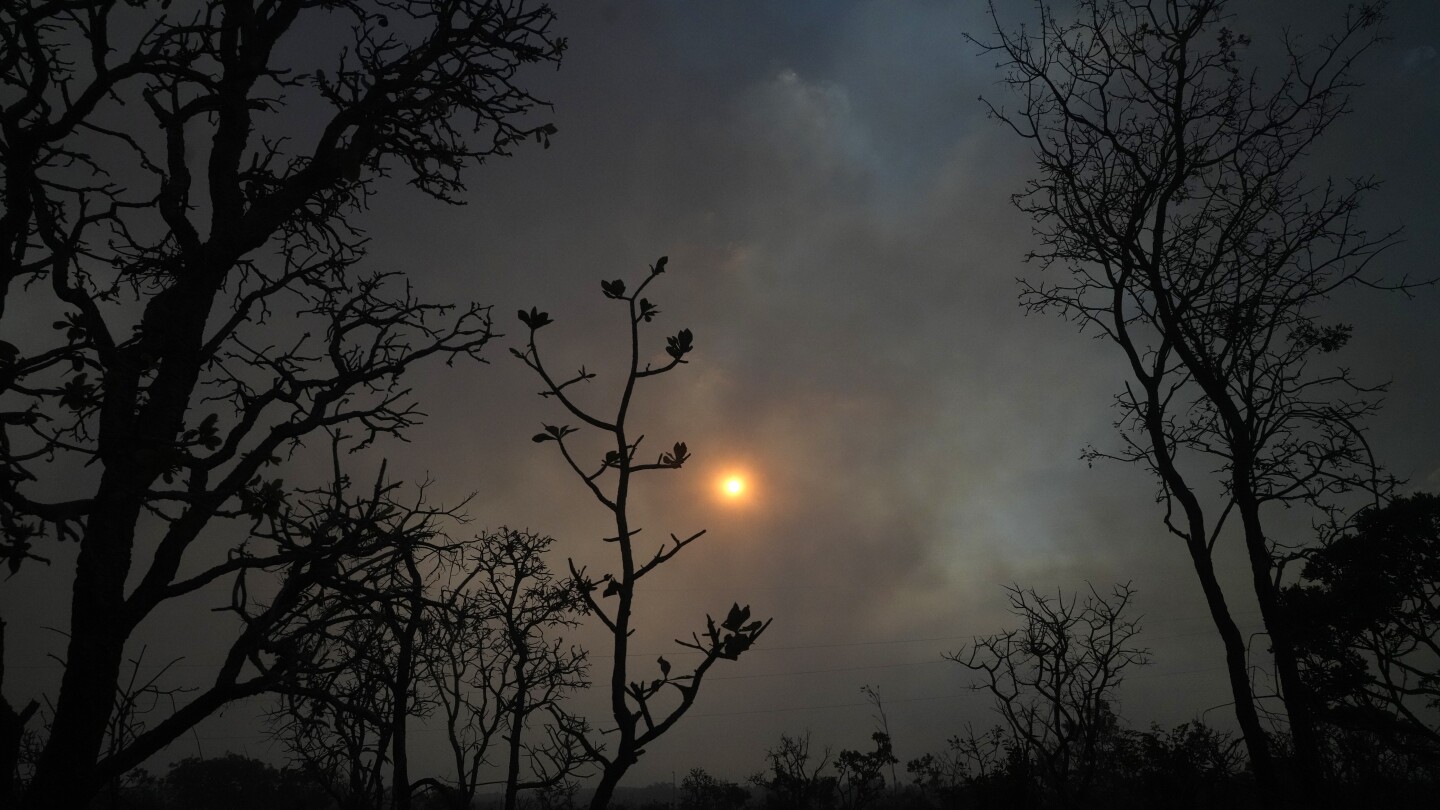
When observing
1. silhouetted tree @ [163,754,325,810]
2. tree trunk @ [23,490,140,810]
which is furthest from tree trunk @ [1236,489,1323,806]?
silhouetted tree @ [163,754,325,810]

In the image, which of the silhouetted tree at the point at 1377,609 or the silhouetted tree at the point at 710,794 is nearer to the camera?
the silhouetted tree at the point at 1377,609

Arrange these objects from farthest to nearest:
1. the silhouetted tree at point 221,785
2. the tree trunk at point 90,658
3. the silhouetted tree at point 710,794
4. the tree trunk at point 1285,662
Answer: the silhouetted tree at point 221,785 → the silhouetted tree at point 710,794 → the tree trunk at point 1285,662 → the tree trunk at point 90,658

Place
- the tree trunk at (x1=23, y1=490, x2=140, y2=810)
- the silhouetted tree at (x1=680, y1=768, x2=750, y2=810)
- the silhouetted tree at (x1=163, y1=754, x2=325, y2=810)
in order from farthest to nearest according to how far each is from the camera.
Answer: the silhouetted tree at (x1=163, y1=754, x2=325, y2=810)
the silhouetted tree at (x1=680, y1=768, x2=750, y2=810)
the tree trunk at (x1=23, y1=490, x2=140, y2=810)

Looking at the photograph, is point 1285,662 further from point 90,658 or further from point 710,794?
point 710,794

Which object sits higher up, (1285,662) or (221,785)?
(1285,662)

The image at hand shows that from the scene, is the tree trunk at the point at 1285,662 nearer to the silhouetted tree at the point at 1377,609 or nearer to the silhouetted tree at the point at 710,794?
the silhouetted tree at the point at 1377,609

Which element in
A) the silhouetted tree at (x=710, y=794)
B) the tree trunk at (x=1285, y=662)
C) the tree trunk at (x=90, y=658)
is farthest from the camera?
the silhouetted tree at (x=710, y=794)

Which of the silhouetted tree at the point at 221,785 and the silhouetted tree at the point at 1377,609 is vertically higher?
the silhouetted tree at the point at 1377,609

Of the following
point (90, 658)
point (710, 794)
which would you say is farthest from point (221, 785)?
point (90, 658)

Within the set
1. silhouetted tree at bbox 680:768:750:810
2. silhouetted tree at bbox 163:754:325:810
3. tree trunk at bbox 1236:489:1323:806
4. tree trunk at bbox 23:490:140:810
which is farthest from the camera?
silhouetted tree at bbox 163:754:325:810

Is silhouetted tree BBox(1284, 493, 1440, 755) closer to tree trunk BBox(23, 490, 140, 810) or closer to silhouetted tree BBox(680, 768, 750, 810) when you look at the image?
tree trunk BBox(23, 490, 140, 810)

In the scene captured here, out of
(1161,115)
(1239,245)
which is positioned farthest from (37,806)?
(1239,245)

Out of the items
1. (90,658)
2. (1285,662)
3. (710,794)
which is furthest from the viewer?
(710,794)

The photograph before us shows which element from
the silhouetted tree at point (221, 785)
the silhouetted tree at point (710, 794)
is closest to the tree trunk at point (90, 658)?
the silhouetted tree at point (710, 794)
